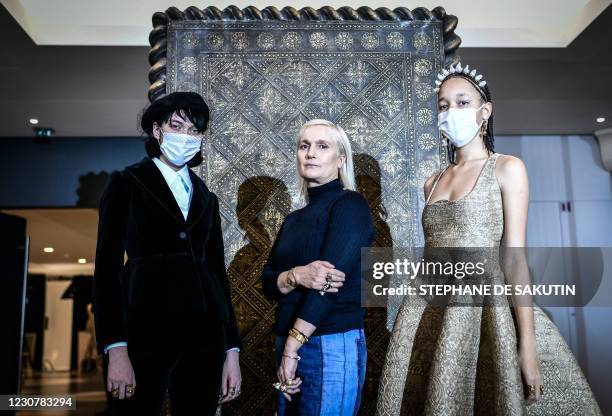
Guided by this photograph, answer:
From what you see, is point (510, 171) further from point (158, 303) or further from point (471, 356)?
point (158, 303)

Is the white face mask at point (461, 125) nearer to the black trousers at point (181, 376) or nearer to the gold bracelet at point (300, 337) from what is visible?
the gold bracelet at point (300, 337)

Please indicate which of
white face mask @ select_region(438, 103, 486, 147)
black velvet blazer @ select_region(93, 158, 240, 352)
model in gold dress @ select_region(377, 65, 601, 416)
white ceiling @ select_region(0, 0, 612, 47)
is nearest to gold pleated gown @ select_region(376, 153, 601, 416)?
model in gold dress @ select_region(377, 65, 601, 416)

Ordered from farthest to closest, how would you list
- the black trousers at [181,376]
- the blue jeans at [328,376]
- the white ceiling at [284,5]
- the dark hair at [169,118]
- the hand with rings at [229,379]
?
the white ceiling at [284,5], the dark hair at [169,118], the hand with rings at [229,379], the black trousers at [181,376], the blue jeans at [328,376]

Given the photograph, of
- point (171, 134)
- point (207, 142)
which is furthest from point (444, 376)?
point (207, 142)

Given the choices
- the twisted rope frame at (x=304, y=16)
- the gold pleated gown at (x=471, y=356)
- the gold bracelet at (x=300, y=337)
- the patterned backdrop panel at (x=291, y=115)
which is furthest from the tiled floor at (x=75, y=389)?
the gold pleated gown at (x=471, y=356)

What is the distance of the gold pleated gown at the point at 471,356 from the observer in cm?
188

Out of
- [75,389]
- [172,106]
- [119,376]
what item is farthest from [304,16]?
[75,389]

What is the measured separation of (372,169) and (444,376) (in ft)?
5.37

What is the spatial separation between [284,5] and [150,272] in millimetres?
2630

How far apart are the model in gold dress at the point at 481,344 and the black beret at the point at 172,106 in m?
0.99

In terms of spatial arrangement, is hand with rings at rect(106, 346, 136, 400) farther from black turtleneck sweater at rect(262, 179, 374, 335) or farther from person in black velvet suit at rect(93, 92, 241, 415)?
black turtleneck sweater at rect(262, 179, 374, 335)

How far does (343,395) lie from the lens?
1.84 m

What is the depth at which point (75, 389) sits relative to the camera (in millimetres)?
8141

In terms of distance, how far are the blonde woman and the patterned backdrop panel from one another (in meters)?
1.16
